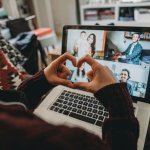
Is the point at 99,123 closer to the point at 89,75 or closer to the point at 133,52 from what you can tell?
the point at 89,75

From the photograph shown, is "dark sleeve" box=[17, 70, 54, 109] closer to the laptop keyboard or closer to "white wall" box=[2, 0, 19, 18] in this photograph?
the laptop keyboard

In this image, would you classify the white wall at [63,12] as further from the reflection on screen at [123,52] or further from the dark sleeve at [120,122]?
the dark sleeve at [120,122]

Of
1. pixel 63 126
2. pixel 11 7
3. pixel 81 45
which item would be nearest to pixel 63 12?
pixel 11 7

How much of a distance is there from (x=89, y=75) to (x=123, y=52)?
19 cm

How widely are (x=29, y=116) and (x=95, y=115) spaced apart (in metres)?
0.45

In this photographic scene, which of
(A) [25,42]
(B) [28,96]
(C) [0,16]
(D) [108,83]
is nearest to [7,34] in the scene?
(C) [0,16]

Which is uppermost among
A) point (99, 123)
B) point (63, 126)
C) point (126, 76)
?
point (63, 126)

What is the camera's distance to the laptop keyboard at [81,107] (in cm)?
69

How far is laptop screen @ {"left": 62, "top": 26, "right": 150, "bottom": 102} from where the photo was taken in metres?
0.69

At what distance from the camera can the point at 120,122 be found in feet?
1.53

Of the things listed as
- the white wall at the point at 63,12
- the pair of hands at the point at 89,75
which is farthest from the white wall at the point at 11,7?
the pair of hands at the point at 89,75

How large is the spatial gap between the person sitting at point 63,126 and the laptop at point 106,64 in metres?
0.11

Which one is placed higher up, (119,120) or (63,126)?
(63,126)

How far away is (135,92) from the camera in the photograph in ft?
2.38
